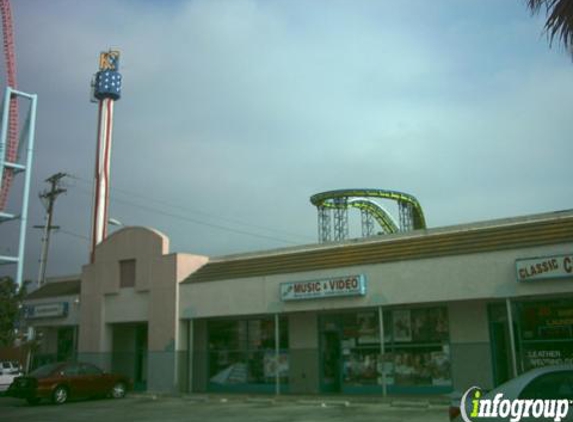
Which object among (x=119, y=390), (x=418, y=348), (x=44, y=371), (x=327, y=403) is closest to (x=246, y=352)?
(x=119, y=390)

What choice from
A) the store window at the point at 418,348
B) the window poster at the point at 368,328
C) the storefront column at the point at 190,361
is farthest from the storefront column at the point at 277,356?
the storefront column at the point at 190,361

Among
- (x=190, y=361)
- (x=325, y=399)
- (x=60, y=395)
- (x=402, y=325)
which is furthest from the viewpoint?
(x=190, y=361)

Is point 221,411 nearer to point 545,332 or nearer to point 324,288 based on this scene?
point 324,288

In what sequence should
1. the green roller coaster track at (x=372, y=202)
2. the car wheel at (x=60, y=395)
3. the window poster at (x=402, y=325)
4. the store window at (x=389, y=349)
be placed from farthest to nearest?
1. the green roller coaster track at (x=372, y=202)
2. the car wheel at (x=60, y=395)
3. the window poster at (x=402, y=325)
4. the store window at (x=389, y=349)

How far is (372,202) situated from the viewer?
43719mm

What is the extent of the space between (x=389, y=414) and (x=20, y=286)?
22457 millimetres

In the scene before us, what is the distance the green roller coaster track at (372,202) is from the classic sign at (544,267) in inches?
949

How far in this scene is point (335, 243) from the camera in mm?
25547

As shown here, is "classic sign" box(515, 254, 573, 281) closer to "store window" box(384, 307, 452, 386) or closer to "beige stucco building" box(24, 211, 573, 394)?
"beige stucco building" box(24, 211, 573, 394)

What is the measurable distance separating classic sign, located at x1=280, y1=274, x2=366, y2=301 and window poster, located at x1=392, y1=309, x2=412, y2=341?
172 centimetres

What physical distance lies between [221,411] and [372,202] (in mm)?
25911

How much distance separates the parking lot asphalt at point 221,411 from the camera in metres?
17.3

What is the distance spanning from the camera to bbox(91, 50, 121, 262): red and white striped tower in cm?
4600

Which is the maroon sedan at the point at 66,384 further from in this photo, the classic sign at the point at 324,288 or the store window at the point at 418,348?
the store window at the point at 418,348
